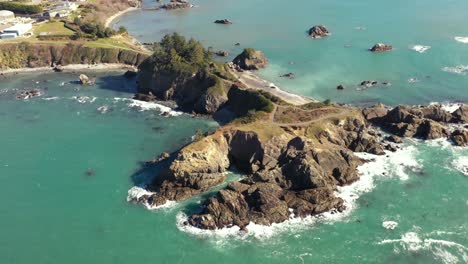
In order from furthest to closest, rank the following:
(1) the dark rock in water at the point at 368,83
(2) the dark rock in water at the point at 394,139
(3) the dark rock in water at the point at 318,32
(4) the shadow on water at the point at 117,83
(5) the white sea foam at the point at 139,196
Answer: (3) the dark rock in water at the point at 318,32 → (4) the shadow on water at the point at 117,83 → (1) the dark rock in water at the point at 368,83 → (2) the dark rock in water at the point at 394,139 → (5) the white sea foam at the point at 139,196

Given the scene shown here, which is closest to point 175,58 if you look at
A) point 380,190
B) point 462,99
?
point 380,190

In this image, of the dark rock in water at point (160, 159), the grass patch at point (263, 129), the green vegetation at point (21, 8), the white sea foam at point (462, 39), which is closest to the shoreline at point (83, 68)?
the green vegetation at point (21, 8)

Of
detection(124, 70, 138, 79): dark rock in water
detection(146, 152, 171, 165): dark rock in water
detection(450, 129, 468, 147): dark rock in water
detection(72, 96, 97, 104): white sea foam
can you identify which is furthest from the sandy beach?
detection(72, 96, 97, 104): white sea foam

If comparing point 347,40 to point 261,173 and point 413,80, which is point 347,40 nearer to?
point 413,80

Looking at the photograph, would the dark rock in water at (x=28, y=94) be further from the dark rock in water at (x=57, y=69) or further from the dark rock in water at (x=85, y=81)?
the dark rock in water at (x=57, y=69)

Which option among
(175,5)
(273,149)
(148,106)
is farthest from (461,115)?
(175,5)

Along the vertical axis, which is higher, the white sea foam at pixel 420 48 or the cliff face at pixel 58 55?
the white sea foam at pixel 420 48

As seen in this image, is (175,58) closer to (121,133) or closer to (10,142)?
(121,133)
